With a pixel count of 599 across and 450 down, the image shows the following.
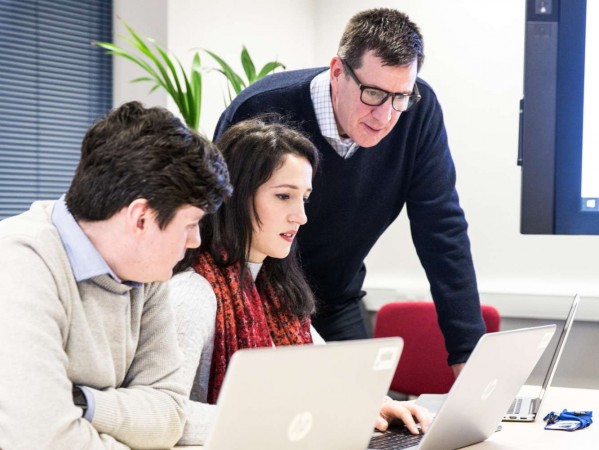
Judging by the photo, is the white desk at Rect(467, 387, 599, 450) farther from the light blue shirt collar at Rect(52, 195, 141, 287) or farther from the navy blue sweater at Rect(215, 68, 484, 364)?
the light blue shirt collar at Rect(52, 195, 141, 287)

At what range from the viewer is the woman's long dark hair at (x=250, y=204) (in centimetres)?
191

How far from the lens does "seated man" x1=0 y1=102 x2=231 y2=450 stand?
120 cm

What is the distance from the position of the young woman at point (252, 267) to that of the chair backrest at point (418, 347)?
0.97 m

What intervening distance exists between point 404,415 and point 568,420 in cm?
37

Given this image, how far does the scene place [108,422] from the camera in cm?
132

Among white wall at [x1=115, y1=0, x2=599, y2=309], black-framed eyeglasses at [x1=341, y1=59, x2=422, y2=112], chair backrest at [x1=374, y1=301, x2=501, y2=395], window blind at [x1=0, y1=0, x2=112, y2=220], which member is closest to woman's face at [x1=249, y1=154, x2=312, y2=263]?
black-framed eyeglasses at [x1=341, y1=59, x2=422, y2=112]

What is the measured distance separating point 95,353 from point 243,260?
2.02 ft

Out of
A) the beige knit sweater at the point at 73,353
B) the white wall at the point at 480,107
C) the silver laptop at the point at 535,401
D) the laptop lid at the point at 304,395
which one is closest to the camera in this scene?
the laptop lid at the point at 304,395

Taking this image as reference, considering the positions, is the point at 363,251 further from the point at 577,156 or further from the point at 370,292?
the point at 370,292

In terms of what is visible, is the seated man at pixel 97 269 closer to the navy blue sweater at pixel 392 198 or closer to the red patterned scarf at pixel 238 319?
the red patterned scarf at pixel 238 319

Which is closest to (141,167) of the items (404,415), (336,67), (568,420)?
(404,415)

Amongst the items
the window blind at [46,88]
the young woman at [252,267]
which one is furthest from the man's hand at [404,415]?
the window blind at [46,88]

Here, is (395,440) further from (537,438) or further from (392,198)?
(392,198)

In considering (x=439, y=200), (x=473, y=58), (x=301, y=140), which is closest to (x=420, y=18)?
(x=473, y=58)
